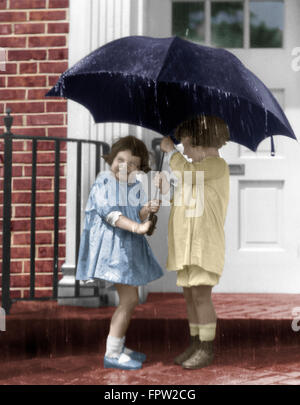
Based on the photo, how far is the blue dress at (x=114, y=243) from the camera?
299 centimetres

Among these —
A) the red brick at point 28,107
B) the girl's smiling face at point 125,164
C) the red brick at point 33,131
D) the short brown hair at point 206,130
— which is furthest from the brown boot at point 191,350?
the red brick at point 28,107

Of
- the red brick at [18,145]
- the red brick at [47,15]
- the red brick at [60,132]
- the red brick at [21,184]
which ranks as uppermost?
the red brick at [47,15]

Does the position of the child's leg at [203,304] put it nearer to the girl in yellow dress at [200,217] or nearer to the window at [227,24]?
the girl in yellow dress at [200,217]

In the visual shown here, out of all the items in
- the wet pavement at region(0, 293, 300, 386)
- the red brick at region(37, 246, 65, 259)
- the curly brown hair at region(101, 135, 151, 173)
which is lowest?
the wet pavement at region(0, 293, 300, 386)

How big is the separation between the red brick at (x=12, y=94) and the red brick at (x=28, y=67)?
5.7 inches

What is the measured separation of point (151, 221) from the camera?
2.86 meters

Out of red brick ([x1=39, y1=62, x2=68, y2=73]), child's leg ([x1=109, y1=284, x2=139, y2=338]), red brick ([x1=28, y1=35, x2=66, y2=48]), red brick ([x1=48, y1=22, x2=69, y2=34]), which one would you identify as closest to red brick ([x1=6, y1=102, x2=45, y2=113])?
red brick ([x1=39, y1=62, x2=68, y2=73])

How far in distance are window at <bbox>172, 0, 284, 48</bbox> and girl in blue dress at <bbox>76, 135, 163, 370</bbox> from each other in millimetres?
1770

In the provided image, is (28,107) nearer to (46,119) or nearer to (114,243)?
(46,119)

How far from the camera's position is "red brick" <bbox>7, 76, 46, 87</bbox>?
A: 4137 mm

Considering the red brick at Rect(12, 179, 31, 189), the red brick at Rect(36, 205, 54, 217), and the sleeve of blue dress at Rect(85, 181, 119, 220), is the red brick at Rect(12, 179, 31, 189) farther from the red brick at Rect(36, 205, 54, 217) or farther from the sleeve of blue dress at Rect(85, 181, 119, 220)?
the sleeve of blue dress at Rect(85, 181, 119, 220)

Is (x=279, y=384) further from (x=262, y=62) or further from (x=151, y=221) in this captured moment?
(x=262, y=62)

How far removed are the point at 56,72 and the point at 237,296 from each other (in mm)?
2047
